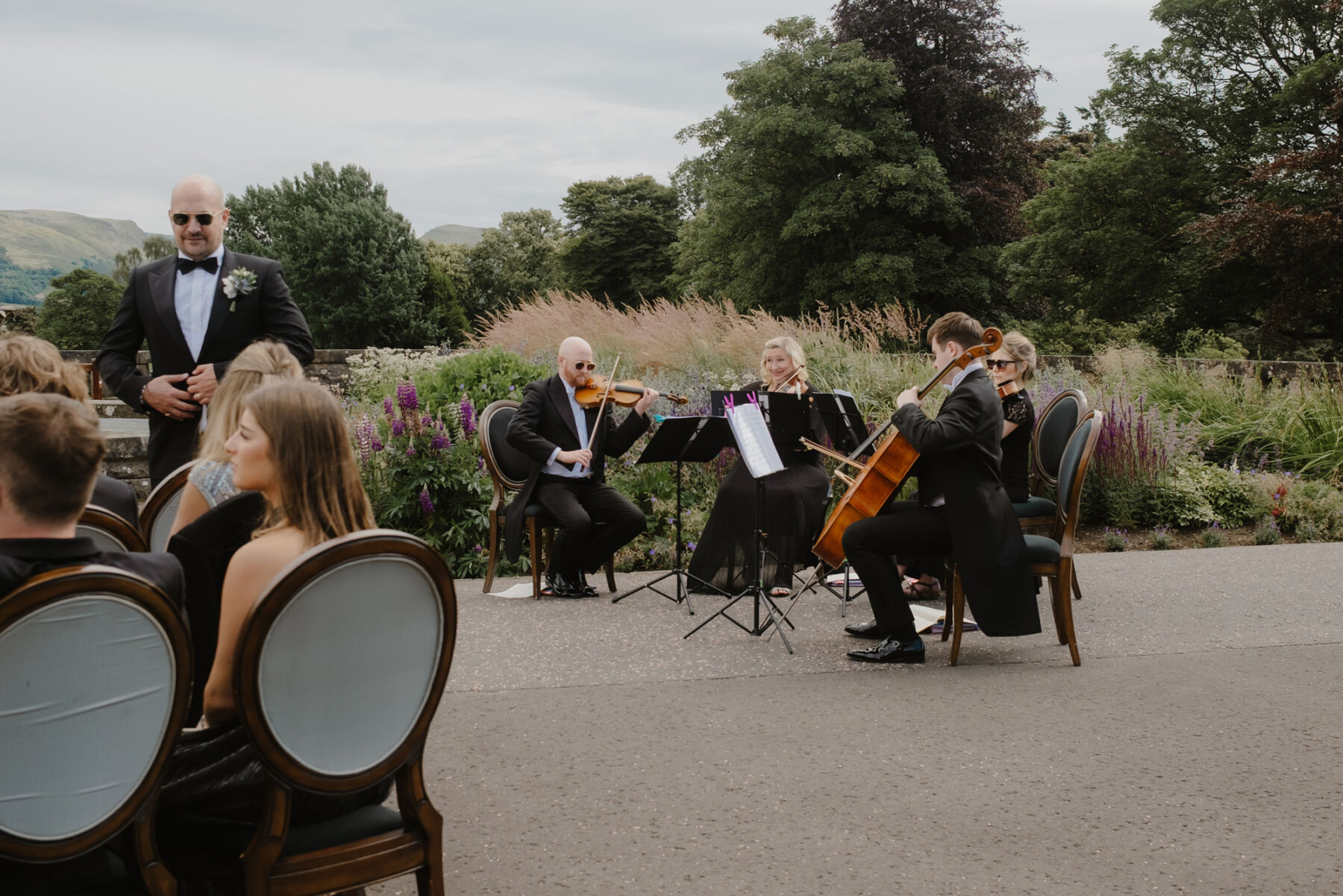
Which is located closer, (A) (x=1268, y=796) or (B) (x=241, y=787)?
(B) (x=241, y=787)

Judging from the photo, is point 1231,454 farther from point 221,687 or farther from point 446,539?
point 221,687

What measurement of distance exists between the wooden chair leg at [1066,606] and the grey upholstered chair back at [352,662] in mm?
3870

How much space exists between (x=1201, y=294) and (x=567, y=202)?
114 ft

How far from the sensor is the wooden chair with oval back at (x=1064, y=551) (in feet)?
17.5

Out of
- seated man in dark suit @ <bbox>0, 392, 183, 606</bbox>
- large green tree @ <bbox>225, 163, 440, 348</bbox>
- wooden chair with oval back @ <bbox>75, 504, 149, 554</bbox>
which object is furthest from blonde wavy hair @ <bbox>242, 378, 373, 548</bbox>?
large green tree @ <bbox>225, 163, 440, 348</bbox>

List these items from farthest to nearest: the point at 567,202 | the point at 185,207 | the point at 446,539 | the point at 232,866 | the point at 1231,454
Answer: the point at 567,202 < the point at 1231,454 < the point at 446,539 < the point at 185,207 < the point at 232,866

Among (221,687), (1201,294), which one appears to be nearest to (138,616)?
(221,687)

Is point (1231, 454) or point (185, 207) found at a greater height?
point (185, 207)

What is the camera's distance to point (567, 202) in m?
54.4

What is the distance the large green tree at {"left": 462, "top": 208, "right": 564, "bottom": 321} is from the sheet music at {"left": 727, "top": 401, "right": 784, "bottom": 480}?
5435 centimetres

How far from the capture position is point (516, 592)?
22.9ft

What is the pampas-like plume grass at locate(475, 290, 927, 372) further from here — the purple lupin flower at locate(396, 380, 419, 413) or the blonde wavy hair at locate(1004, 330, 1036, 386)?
the blonde wavy hair at locate(1004, 330, 1036, 386)

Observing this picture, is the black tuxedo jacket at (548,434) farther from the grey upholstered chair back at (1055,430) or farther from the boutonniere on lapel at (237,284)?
the grey upholstered chair back at (1055,430)

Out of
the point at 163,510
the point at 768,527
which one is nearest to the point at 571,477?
the point at 768,527
